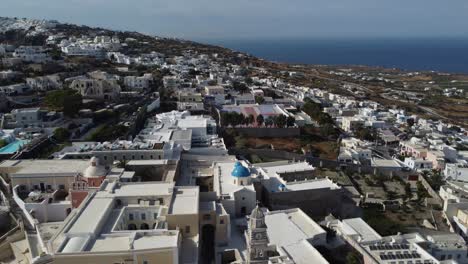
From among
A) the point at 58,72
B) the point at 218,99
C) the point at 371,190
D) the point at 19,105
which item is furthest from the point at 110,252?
the point at 58,72

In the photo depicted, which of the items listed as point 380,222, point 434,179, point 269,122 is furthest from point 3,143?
point 434,179

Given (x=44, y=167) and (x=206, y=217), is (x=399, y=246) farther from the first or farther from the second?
(x=44, y=167)

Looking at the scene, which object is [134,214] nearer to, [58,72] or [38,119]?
[38,119]

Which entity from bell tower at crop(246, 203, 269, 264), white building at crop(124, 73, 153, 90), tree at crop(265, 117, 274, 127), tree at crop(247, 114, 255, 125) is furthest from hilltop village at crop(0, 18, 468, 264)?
tree at crop(247, 114, 255, 125)

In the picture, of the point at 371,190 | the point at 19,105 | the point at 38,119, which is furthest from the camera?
the point at 19,105

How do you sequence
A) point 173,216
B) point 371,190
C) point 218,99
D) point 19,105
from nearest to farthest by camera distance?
point 173,216, point 371,190, point 19,105, point 218,99

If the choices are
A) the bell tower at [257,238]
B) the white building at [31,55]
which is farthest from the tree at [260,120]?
the white building at [31,55]
